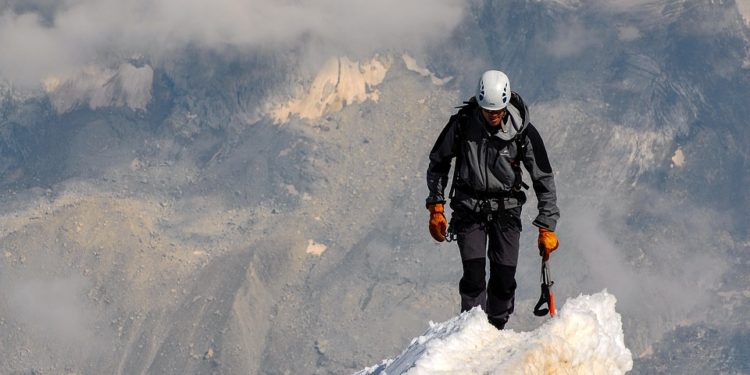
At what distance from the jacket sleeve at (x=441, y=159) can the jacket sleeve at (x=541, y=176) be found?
4.77ft

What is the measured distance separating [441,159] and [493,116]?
5.49 feet

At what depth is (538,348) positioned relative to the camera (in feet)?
50.5

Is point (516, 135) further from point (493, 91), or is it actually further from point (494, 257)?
point (494, 257)

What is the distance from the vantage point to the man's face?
21000mm

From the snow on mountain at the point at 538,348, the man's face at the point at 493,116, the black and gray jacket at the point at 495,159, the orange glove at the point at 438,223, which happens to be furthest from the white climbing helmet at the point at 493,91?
the snow on mountain at the point at 538,348

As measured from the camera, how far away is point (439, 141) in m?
22.2

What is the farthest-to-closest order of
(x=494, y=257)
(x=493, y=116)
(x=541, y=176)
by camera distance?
1. (x=494, y=257)
2. (x=541, y=176)
3. (x=493, y=116)

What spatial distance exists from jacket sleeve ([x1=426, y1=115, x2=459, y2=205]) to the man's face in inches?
33.0

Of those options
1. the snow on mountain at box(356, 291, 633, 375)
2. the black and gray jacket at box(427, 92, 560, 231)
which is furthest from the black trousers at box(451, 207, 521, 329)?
the snow on mountain at box(356, 291, 633, 375)

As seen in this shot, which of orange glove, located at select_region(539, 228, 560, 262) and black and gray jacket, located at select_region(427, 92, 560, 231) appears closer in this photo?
black and gray jacket, located at select_region(427, 92, 560, 231)

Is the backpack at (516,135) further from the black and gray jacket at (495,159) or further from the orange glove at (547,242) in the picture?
the orange glove at (547,242)

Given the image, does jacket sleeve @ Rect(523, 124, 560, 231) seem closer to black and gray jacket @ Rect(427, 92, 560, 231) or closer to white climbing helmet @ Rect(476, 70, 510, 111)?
black and gray jacket @ Rect(427, 92, 560, 231)

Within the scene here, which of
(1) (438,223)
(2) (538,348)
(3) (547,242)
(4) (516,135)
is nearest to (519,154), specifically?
(4) (516,135)

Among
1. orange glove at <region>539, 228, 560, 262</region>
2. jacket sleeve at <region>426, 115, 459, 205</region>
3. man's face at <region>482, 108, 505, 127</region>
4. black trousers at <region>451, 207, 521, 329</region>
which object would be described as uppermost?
man's face at <region>482, 108, 505, 127</region>
